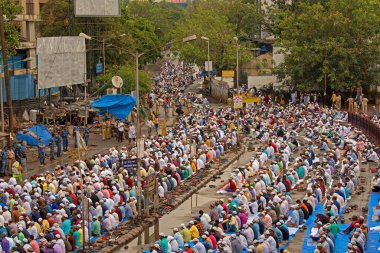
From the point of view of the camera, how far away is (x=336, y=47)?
211 ft

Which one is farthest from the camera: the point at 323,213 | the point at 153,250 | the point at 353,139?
the point at 353,139

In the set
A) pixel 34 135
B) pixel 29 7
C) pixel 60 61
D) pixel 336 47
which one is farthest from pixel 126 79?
pixel 34 135

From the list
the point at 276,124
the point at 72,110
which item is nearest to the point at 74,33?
the point at 72,110

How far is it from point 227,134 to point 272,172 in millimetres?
11736

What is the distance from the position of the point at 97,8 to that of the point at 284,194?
3221 cm

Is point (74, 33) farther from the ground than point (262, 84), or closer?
farther from the ground

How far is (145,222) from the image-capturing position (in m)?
32.3

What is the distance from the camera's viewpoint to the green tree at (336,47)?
64.6 meters

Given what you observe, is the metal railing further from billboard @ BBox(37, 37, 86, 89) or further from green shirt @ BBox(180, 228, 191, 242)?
green shirt @ BBox(180, 228, 191, 242)

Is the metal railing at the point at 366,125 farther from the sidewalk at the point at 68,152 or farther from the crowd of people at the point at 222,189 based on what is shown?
the sidewalk at the point at 68,152

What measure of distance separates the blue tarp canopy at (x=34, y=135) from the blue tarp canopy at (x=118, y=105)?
16.6 ft

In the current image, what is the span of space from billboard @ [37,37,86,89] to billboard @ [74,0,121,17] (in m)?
5.49

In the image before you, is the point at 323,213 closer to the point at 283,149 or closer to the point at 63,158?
the point at 283,149

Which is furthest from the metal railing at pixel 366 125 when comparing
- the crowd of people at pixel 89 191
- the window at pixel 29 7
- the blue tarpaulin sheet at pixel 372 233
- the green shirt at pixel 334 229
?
the window at pixel 29 7
